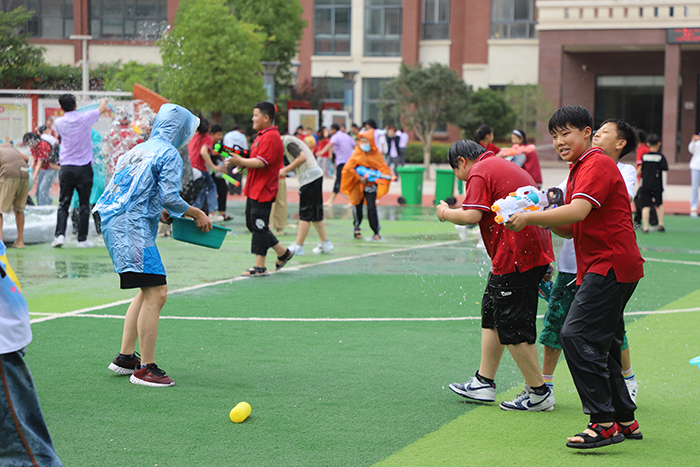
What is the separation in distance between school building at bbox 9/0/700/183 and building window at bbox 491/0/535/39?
54 mm

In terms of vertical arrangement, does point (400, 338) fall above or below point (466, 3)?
below

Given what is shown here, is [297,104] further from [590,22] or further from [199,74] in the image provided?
[590,22]

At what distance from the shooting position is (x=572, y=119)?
4.57 meters

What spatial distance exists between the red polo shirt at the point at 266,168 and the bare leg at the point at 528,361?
5.52 m

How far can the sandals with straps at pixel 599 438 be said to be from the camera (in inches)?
175

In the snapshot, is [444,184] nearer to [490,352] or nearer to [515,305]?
[490,352]

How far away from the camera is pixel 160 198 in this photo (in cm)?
562

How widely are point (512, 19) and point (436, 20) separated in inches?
190

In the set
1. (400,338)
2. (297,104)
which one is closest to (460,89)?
(297,104)

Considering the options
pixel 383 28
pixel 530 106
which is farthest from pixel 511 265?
pixel 383 28

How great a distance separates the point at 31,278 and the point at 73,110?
10.3 ft

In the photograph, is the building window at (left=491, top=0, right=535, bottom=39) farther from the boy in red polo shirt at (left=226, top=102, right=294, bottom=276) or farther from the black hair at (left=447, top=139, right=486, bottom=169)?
the black hair at (left=447, top=139, right=486, bottom=169)

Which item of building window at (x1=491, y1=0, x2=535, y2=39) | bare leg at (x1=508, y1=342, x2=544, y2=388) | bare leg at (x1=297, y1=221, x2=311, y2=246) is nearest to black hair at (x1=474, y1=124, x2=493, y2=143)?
bare leg at (x1=297, y1=221, x2=311, y2=246)

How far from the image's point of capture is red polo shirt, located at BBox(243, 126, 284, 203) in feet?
33.0
